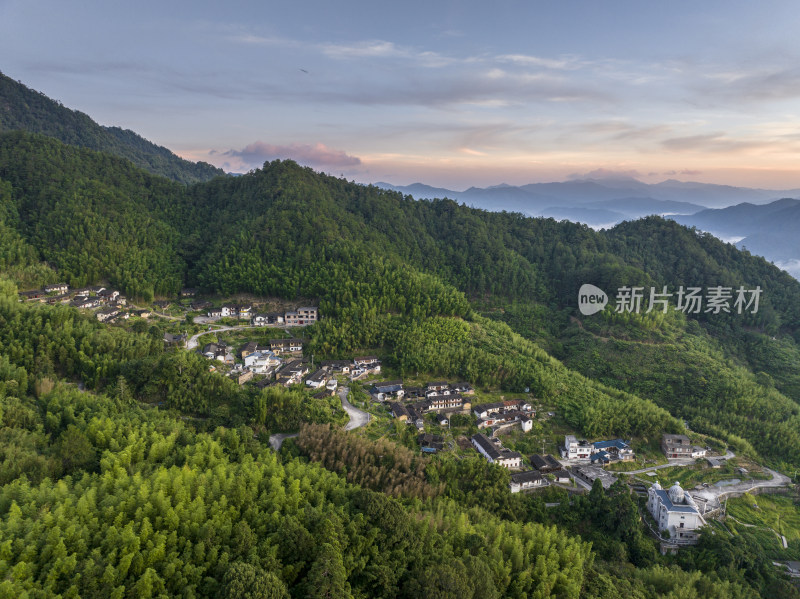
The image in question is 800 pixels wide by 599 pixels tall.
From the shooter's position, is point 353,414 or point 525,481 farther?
point 353,414

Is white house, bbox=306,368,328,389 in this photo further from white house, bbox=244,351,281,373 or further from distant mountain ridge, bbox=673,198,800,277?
distant mountain ridge, bbox=673,198,800,277

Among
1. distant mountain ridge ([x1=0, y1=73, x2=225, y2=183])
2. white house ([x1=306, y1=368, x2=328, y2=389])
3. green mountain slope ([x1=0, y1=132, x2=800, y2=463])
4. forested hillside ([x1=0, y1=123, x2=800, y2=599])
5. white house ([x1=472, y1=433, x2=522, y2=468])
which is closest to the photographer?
forested hillside ([x1=0, y1=123, x2=800, y2=599])

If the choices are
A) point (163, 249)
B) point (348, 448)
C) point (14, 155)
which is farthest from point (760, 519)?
point (14, 155)

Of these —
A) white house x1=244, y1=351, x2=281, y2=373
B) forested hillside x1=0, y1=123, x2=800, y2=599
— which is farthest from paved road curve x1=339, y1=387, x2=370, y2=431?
white house x1=244, y1=351, x2=281, y2=373

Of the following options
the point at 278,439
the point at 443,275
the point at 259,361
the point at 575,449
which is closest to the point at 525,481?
the point at 575,449

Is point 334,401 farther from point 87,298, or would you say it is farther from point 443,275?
point 443,275

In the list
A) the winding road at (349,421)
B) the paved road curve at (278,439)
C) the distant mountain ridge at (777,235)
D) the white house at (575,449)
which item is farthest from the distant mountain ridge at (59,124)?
the distant mountain ridge at (777,235)
